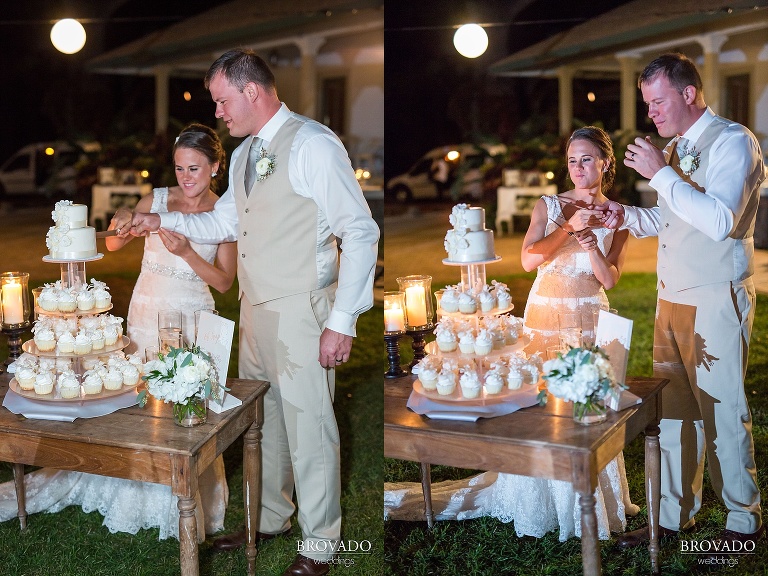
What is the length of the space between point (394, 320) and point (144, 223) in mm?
1212

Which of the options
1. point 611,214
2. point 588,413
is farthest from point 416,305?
point 588,413

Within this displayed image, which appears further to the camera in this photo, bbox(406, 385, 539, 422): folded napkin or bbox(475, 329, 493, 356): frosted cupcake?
bbox(475, 329, 493, 356): frosted cupcake

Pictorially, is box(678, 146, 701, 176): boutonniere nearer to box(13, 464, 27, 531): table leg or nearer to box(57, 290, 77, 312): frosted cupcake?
box(57, 290, 77, 312): frosted cupcake

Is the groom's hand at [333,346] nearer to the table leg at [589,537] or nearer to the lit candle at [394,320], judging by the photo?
the lit candle at [394,320]

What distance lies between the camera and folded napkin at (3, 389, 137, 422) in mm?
3033

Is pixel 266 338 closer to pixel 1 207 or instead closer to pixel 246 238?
pixel 246 238

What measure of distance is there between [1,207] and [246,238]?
1062cm

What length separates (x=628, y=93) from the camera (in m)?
11.8

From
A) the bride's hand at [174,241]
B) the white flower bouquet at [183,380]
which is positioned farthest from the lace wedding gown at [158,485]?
the white flower bouquet at [183,380]

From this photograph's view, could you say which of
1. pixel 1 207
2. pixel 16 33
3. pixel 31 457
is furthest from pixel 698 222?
pixel 16 33

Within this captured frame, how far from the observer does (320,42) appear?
13.2 m

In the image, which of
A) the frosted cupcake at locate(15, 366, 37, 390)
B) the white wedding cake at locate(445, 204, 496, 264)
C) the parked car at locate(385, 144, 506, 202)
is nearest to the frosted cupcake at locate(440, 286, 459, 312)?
the white wedding cake at locate(445, 204, 496, 264)

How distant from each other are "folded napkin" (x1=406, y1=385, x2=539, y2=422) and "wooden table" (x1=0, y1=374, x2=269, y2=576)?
711mm

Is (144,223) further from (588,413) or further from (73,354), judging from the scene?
(588,413)
